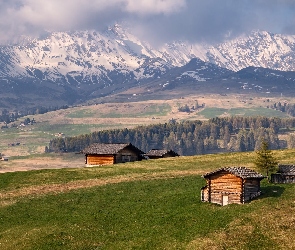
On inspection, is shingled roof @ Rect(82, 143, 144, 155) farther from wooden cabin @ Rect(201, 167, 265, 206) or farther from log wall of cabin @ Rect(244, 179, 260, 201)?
log wall of cabin @ Rect(244, 179, 260, 201)

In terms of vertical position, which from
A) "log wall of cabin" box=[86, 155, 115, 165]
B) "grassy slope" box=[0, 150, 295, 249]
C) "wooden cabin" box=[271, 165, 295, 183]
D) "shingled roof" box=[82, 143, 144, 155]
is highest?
"shingled roof" box=[82, 143, 144, 155]

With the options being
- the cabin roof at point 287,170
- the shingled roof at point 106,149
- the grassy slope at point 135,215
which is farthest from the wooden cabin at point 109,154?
the cabin roof at point 287,170

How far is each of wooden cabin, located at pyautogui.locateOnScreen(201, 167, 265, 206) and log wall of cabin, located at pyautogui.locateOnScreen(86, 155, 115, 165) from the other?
49792 millimetres

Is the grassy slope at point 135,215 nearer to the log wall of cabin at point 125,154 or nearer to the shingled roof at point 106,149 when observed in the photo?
the shingled roof at point 106,149

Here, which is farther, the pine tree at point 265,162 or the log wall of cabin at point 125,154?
the log wall of cabin at point 125,154

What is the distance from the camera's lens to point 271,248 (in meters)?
47.4

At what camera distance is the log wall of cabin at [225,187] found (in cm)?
6091

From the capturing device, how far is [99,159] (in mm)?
111875

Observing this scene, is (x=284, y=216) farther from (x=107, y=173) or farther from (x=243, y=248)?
(x=107, y=173)

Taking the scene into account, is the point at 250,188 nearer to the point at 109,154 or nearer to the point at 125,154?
the point at 109,154

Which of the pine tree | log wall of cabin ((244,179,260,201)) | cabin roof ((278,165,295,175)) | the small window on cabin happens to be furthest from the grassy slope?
the small window on cabin

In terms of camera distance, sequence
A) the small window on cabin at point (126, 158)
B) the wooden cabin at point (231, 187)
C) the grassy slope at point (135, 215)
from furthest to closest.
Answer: the small window on cabin at point (126, 158) < the wooden cabin at point (231, 187) < the grassy slope at point (135, 215)

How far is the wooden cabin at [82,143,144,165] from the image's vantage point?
110m

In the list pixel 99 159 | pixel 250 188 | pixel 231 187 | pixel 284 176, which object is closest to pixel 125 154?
pixel 99 159
